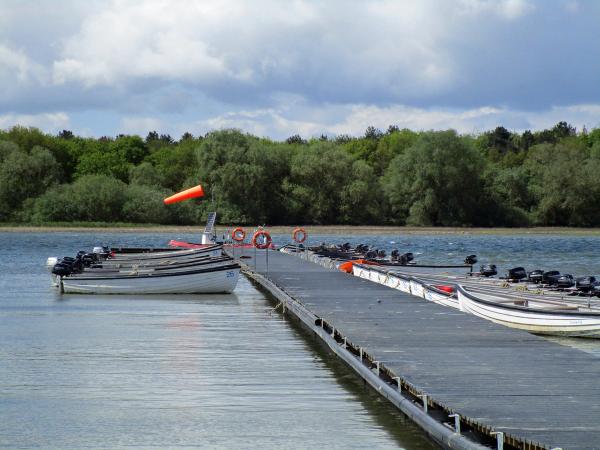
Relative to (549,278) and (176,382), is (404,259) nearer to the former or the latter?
(549,278)

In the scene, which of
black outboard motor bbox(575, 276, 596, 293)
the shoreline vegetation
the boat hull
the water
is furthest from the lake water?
the shoreline vegetation

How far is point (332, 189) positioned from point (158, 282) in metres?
77.0

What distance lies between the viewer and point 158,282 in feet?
102

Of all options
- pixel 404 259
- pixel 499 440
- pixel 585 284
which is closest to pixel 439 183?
pixel 404 259

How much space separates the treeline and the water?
3123 inches

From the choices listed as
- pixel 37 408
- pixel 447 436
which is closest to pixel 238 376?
pixel 37 408

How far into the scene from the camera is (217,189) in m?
105

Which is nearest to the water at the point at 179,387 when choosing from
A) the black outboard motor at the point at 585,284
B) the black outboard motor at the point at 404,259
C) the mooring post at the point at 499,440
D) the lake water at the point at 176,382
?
the lake water at the point at 176,382

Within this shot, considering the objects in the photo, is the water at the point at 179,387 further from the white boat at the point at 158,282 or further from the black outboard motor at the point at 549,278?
the black outboard motor at the point at 549,278

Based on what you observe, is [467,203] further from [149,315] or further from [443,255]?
[149,315]

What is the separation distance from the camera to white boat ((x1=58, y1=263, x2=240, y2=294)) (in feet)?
102

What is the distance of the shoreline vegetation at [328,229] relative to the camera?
103 meters

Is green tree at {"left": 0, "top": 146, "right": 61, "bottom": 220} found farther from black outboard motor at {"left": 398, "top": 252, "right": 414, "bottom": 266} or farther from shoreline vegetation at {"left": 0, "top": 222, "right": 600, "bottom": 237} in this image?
black outboard motor at {"left": 398, "top": 252, "right": 414, "bottom": 266}

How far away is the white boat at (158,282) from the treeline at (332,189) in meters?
71.9
